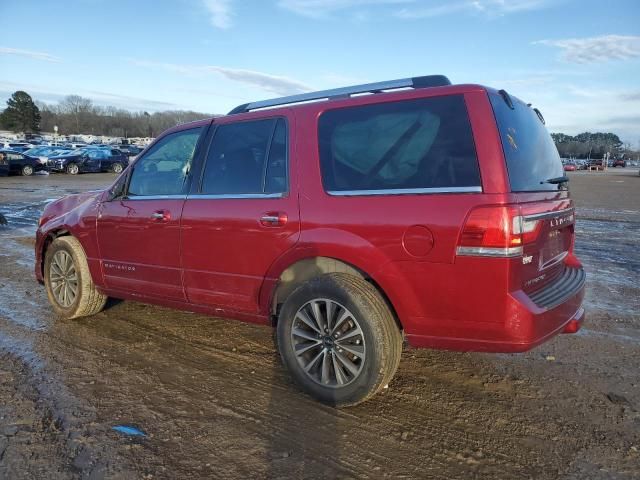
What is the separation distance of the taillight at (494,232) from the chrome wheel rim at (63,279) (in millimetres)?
3865

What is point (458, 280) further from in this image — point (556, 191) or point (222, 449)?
point (222, 449)

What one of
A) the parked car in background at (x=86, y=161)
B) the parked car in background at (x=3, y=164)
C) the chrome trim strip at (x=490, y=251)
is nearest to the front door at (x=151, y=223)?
the chrome trim strip at (x=490, y=251)

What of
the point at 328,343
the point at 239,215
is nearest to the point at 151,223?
the point at 239,215

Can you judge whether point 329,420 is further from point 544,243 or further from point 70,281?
point 70,281

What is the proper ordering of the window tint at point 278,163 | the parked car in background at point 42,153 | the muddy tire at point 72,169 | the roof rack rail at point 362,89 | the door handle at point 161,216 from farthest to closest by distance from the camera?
the muddy tire at point 72,169 < the parked car in background at point 42,153 < the door handle at point 161,216 < the window tint at point 278,163 < the roof rack rail at point 362,89

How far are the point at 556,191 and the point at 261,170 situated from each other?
6.71ft

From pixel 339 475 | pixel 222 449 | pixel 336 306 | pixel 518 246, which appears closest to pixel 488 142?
pixel 518 246

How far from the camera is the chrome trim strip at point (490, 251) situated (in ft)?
8.84

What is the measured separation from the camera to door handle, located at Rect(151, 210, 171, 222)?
13.4 ft

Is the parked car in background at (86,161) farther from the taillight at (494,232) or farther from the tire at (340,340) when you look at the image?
the taillight at (494,232)

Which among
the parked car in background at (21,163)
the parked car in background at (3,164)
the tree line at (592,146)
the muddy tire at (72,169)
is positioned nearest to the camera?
the parked car in background at (3,164)

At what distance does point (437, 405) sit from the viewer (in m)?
3.30

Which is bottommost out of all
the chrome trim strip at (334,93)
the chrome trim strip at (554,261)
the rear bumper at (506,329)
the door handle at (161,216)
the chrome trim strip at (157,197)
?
the rear bumper at (506,329)

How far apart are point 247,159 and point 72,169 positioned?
1307 inches
